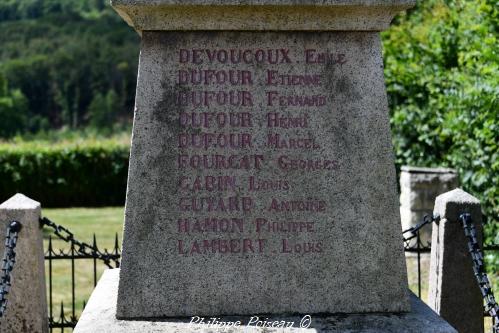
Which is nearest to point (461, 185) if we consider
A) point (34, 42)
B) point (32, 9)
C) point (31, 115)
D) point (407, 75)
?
point (407, 75)

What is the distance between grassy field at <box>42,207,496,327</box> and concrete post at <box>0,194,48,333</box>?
300 cm

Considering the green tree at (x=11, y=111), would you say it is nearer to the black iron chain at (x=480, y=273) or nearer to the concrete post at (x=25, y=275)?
the concrete post at (x=25, y=275)

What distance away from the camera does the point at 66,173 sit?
74.9ft

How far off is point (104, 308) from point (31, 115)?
7032 cm

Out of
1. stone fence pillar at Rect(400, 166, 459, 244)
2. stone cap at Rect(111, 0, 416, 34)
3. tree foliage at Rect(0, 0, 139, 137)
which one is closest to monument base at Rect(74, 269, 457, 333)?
stone cap at Rect(111, 0, 416, 34)

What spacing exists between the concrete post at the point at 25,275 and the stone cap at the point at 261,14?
6.47 feet

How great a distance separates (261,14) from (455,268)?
2345mm

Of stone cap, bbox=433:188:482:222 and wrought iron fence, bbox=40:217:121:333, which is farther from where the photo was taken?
wrought iron fence, bbox=40:217:121:333

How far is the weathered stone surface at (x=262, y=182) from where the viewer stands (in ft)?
13.0

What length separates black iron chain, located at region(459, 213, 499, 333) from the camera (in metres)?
4.22

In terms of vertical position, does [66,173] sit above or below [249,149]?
below

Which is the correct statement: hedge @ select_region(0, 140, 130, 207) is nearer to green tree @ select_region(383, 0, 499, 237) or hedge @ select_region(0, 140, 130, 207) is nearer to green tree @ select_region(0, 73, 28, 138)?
green tree @ select_region(383, 0, 499, 237)

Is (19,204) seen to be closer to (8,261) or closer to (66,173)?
(8,261)

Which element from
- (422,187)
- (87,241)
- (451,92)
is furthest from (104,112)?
(451,92)
